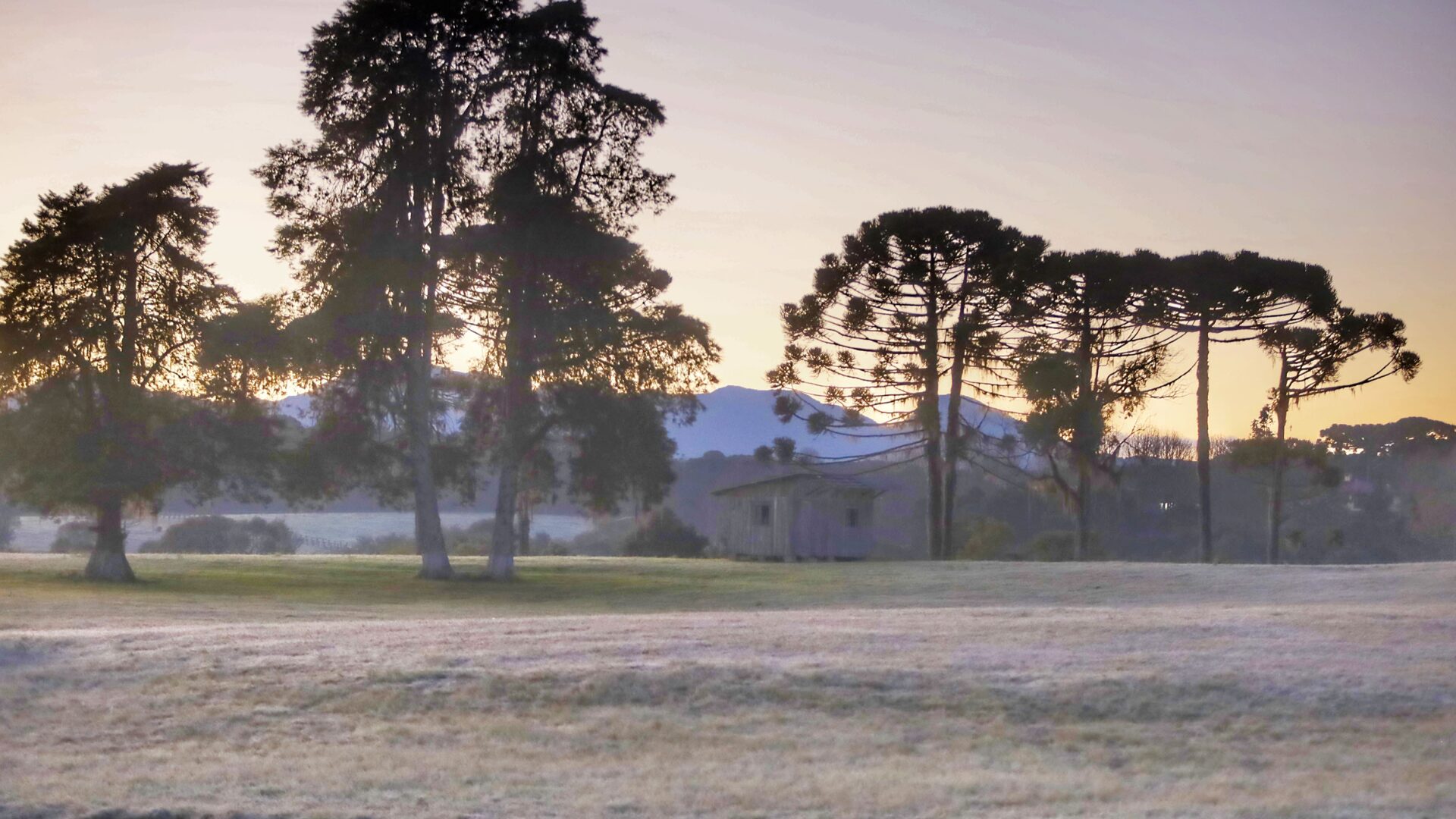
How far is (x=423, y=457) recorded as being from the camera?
114 ft

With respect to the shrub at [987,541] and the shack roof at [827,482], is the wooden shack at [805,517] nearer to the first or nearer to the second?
the shack roof at [827,482]

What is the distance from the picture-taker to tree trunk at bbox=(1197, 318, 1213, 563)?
4609 cm

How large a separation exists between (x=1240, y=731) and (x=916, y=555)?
53.8 m

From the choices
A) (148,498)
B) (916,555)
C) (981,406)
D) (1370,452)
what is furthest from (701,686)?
(1370,452)

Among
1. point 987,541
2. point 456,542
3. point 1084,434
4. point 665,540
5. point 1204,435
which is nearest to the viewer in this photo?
point 1084,434

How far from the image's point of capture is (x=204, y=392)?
1292 inches

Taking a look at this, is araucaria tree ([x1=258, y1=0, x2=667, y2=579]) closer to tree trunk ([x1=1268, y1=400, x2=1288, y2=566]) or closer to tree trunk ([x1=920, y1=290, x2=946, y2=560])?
tree trunk ([x1=920, y1=290, x2=946, y2=560])

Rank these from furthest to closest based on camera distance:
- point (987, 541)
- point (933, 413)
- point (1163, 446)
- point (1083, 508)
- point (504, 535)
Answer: point (1163, 446), point (987, 541), point (1083, 508), point (933, 413), point (504, 535)

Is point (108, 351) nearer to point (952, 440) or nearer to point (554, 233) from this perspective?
point (554, 233)

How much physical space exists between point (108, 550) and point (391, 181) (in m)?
11.1

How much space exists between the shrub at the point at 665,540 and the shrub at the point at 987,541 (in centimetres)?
1192

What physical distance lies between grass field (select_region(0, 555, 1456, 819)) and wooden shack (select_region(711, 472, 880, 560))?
2667cm

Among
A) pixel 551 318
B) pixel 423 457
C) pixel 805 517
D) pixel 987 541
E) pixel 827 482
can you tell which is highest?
pixel 551 318

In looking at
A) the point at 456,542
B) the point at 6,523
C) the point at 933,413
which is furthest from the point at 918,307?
the point at 6,523
